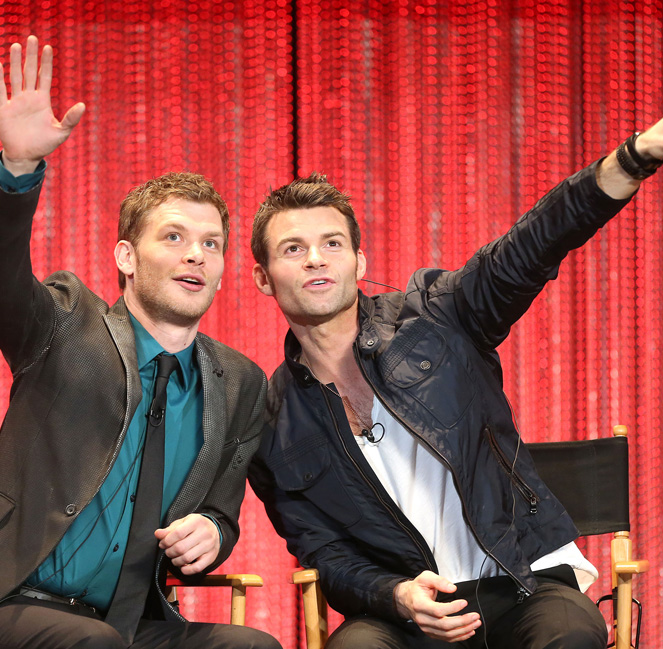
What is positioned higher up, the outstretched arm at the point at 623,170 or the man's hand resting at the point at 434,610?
the outstretched arm at the point at 623,170

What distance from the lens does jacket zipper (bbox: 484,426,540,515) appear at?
2.08 meters

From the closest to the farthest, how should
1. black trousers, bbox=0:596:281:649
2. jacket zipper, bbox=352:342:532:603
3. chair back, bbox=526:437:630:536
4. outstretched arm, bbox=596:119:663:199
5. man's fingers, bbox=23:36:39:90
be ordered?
man's fingers, bbox=23:36:39:90 → black trousers, bbox=0:596:281:649 → outstretched arm, bbox=596:119:663:199 → jacket zipper, bbox=352:342:532:603 → chair back, bbox=526:437:630:536

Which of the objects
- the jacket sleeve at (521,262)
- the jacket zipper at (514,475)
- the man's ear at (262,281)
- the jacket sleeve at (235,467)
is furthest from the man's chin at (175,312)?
the jacket zipper at (514,475)

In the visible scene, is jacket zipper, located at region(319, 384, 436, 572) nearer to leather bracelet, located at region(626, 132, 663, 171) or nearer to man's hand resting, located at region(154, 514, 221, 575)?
man's hand resting, located at region(154, 514, 221, 575)

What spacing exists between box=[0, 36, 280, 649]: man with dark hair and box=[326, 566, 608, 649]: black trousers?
28 centimetres

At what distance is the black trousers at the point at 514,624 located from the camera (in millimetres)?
1840

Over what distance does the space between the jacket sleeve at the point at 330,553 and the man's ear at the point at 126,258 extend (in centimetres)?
55

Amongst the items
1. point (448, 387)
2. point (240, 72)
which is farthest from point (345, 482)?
point (240, 72)

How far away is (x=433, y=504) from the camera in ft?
6.91

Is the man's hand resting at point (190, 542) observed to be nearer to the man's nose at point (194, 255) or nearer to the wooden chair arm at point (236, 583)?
the wooden chair arm at point (236, 583)

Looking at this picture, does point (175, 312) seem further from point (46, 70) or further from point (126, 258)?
point (46, 70)

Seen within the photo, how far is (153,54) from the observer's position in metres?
3.17

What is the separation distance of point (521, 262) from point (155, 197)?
0.91 metres

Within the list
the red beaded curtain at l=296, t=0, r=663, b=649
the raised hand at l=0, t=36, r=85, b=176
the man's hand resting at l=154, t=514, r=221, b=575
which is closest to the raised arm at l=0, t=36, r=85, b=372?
the raised hand at l=0, t=36, r=85, b=176
